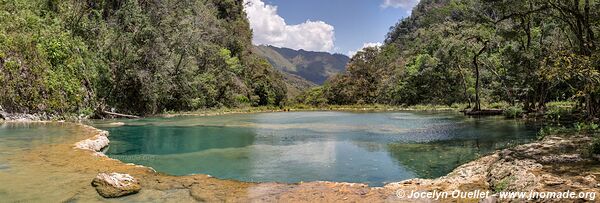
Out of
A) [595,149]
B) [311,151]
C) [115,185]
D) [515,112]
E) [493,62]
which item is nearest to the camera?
[115,185]

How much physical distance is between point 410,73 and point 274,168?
46.7m

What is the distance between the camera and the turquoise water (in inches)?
479

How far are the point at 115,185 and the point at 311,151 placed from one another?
8592 millimetres

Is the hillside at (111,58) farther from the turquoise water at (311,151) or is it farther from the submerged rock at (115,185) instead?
the submerged rock at (115,185)

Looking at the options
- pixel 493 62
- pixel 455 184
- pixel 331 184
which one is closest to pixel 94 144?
pixel 331 184

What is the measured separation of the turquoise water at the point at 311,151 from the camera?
12164 mm

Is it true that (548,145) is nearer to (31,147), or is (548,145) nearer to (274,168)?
(274,168)

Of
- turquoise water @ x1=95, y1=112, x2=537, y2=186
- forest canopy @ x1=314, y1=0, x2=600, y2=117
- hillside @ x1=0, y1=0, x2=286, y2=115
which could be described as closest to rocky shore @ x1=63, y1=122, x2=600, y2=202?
turquoise water @ x1=95, y1=112, x2=537, y2=186

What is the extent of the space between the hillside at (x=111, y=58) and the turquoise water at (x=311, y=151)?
295 inches

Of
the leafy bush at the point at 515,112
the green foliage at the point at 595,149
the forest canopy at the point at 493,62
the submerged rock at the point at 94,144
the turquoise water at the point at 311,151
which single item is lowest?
the turquoise water at the point at 311,151

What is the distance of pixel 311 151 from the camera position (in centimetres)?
1623

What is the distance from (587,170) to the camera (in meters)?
8.31

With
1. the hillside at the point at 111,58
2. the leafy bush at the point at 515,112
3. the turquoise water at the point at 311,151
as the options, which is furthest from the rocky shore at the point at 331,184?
the leafy bush at the point at 515,112

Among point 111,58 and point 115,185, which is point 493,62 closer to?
point 111,58
